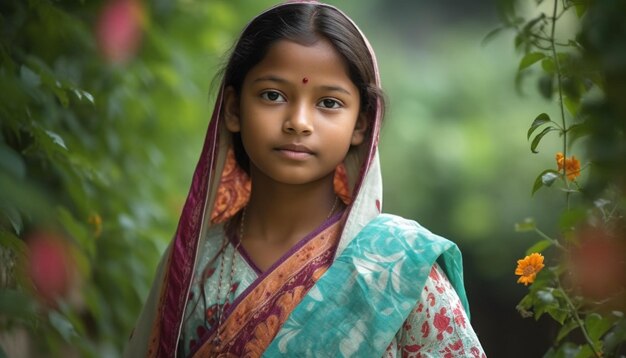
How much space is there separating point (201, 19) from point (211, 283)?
2.76 meters

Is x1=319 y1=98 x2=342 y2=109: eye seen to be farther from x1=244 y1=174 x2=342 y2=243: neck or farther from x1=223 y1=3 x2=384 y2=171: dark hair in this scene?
x1=244 y1=174 x2=342 y2=243: neck

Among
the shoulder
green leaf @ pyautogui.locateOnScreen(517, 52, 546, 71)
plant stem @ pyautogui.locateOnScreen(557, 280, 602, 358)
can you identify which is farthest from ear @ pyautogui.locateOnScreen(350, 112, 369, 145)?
plant stem @ pyautogui.locateOnScreen(557, 280, 602, 358)

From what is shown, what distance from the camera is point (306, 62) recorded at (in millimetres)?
2428

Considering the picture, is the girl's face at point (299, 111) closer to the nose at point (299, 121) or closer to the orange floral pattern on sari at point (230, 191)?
the nose at point (299, 121)

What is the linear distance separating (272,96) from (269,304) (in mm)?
542

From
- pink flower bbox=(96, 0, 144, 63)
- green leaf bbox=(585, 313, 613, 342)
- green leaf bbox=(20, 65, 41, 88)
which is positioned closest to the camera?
green leaf bbox=(585, 313, 613, 342)

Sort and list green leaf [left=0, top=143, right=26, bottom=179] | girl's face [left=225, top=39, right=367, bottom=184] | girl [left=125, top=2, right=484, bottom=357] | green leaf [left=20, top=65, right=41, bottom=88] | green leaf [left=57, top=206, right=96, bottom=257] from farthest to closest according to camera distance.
A: 1. green leaf [left=57, top=206, right=96, bottom=257]
2. green leaf [left=20, top=65, right=41, bottom=88]
3. girl's face [left=225, top=39, right=367, bottom=184]
4. girl [left=125, top=2, right=484, bottom=357]
5. green leaf [left=0, top=143, right=26, bottom=179]

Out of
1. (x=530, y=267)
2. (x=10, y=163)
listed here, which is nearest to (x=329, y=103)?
(x=530, y=267)

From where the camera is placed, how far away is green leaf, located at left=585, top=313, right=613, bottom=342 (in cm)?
208

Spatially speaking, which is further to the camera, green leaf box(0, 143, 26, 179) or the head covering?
the head covering

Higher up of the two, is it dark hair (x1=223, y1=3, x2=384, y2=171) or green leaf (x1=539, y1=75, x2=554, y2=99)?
dark hair (x1=223, y1=3, x2=384, y2=171)

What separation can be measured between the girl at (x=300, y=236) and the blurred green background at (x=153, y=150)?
0.40 meters

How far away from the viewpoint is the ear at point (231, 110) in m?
2.65

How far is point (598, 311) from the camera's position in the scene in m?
2.16
